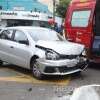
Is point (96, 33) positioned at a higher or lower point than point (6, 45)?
higher

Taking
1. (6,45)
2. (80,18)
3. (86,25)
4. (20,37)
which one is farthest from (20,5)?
(20,37)

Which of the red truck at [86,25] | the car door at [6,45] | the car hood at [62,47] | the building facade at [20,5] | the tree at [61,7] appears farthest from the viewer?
the tree at [61,7]

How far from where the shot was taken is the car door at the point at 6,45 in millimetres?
13281

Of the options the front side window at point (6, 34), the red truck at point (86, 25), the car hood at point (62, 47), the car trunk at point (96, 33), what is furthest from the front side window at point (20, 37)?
the car trunk at point (96, 33)

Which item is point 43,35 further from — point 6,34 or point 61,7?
point 61,7

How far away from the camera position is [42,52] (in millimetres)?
11570

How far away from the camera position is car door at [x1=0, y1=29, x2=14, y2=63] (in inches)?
523

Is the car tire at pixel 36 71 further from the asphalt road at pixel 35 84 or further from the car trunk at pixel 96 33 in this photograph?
→ the car trunk at pixel 96 33

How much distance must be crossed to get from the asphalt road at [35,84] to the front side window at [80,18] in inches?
71.1

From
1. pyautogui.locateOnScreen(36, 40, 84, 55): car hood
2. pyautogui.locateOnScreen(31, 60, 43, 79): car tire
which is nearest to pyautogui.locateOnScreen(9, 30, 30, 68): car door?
pyautogui.locateOnScreen(31, 60, 43, 79): car tire

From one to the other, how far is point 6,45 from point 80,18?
3142mm

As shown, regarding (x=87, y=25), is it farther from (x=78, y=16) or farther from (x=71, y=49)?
(x=71, y=49)

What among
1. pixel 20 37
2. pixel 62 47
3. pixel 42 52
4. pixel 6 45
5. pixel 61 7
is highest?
pixel 20 37

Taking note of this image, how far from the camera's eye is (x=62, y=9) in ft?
173
